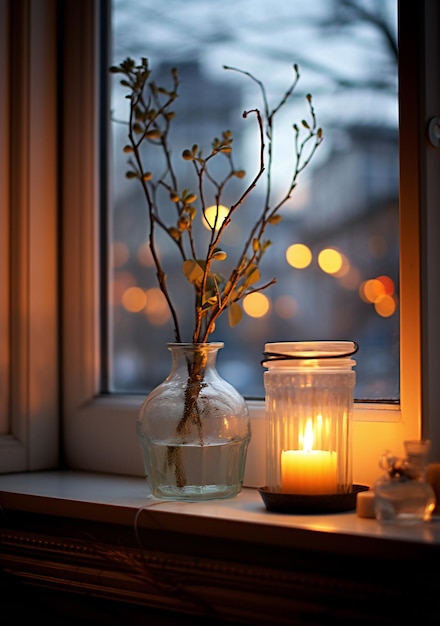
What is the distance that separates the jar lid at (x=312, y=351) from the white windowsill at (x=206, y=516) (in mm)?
182

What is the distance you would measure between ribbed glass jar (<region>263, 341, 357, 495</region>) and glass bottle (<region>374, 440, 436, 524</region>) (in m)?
0.10

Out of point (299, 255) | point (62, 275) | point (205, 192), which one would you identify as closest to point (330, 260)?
point (299, 255)

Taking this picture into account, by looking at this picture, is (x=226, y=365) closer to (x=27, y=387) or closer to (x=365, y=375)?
(x=365, y=375)

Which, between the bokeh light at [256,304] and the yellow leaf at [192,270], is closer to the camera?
the yellow leaf at [192,270]

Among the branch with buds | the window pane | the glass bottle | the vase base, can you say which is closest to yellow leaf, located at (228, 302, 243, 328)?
the branch with buds

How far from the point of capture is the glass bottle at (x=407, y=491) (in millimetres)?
891

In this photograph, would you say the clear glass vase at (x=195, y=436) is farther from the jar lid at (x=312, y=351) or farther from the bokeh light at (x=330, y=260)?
the bokeh light at (x=330, y=260)

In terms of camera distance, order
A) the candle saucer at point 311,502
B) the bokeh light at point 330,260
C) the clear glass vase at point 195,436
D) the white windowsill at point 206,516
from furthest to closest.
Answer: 1. the bokeh light at point 330,260
2. the clear glass vase at point 195,436
3. the candle saucer at point 311,502
4. the white windowsill at point 206,516

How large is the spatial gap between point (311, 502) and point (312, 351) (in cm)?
18

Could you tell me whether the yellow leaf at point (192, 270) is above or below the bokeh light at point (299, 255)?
below

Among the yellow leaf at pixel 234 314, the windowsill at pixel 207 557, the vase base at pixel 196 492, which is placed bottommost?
the windowsill at pixel 207 557

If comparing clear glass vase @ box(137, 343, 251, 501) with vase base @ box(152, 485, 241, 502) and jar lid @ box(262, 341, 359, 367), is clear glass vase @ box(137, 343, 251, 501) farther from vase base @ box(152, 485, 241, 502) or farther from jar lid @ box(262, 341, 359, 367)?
jar lid @ box(262, 341, 359, 367)

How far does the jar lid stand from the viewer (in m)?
1.01

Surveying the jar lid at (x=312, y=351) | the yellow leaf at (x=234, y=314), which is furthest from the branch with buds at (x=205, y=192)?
the jar lid at (x=312, y=351)
